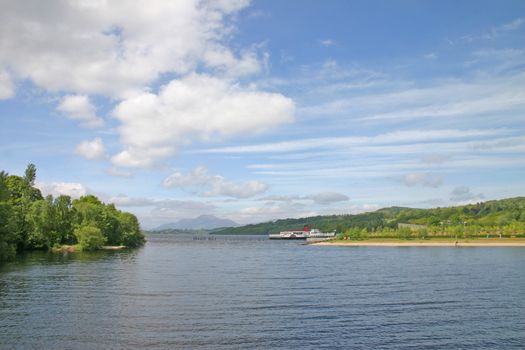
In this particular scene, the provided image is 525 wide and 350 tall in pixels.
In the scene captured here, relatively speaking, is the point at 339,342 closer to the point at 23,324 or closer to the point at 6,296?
the point at 23,324

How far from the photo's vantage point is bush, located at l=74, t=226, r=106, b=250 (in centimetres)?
15800

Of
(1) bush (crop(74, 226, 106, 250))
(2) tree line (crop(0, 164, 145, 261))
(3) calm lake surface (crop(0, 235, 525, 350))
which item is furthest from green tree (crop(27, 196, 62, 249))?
(3) calm lake surface (crop(0, 235, 525, 350))

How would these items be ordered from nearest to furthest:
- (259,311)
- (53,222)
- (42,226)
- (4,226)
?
(259,311) → (4,226) → (42,226) → (53,222)

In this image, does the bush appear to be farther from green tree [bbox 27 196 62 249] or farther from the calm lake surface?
the calm lake surface

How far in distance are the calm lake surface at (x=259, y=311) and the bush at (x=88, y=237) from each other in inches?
3068

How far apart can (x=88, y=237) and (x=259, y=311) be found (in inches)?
4938

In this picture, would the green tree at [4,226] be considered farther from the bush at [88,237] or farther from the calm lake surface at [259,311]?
the bush at [88,237]

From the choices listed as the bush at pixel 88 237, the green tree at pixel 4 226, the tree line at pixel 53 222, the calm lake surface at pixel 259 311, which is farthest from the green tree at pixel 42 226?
the calm lake surface at pixel 259 311

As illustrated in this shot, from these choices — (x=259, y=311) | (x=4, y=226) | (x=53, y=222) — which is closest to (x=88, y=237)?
(x=53, y=222)

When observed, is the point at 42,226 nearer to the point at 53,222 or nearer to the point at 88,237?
the point at 53,222

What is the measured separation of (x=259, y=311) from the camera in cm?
4975

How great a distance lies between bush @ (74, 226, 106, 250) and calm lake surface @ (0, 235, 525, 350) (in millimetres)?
77915

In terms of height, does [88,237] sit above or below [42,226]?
below

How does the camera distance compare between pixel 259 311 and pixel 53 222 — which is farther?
pixel 53 222
